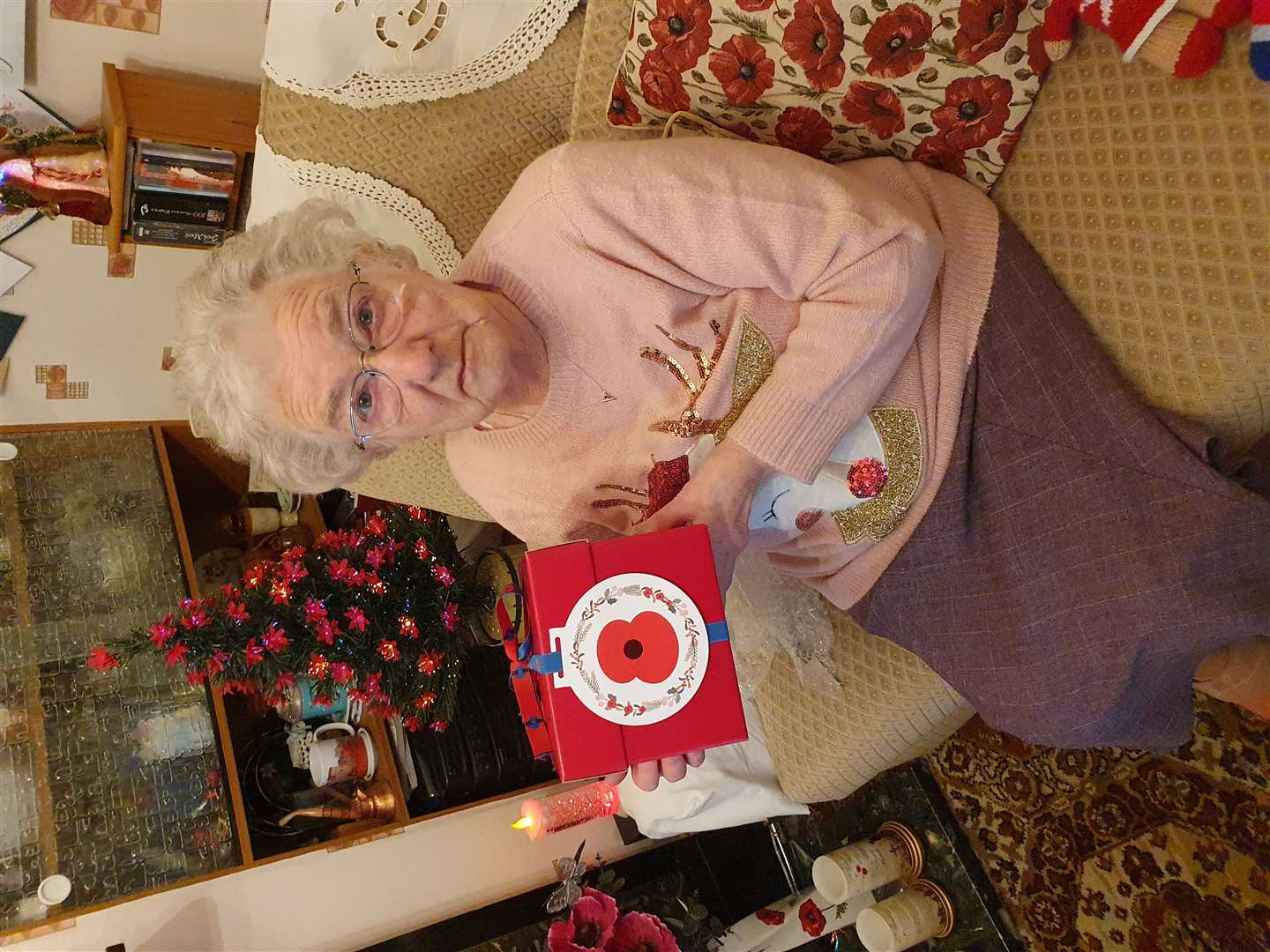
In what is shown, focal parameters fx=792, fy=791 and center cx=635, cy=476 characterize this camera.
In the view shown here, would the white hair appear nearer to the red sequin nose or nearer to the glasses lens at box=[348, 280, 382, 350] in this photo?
the glasses lens at box=[348, 280, 382, 350]

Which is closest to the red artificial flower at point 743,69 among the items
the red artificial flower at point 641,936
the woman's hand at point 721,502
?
the woman's hand at point 721,502

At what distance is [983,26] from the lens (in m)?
1.01

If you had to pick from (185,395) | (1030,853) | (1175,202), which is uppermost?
(1175,202)

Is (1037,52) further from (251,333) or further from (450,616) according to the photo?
(450,616)

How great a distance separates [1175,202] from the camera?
3.25 feet

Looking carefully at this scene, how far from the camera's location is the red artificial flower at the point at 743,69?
112 centimetres

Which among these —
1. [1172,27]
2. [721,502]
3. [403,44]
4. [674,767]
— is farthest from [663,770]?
[403,44]

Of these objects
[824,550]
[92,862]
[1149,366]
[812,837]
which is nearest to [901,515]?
[824,550]

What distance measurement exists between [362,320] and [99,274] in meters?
1.76

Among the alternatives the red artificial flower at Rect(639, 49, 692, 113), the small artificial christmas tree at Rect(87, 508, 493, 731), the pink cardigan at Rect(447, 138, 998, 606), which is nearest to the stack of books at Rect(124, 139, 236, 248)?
the small artificial christmas tree at Rect(87, 508, 493, 731)

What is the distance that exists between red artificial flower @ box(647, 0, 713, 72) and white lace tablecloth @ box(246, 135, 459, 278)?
55 centimetres

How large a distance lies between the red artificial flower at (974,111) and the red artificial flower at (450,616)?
→ 1.33m

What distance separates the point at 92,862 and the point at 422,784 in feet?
2.39

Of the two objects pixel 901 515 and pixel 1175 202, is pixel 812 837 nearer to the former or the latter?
pixel 901 515
